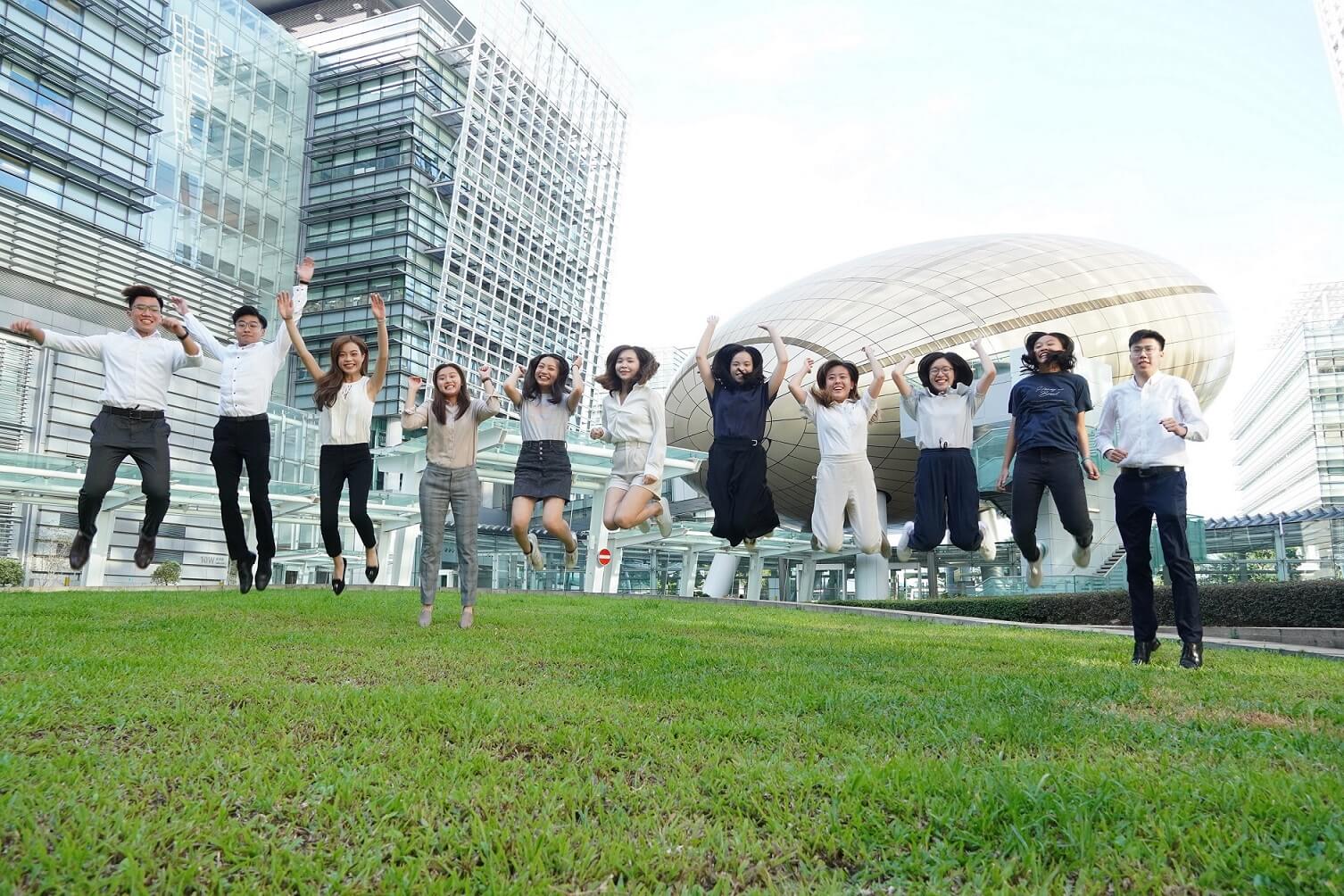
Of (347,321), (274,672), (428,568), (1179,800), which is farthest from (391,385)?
(1179,800)

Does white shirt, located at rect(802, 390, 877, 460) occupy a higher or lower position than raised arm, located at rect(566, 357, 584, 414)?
lower

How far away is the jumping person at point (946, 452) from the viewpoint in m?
9.47

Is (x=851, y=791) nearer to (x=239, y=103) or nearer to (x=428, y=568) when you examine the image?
(x=428, y=568)

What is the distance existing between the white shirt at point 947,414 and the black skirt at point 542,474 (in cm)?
371

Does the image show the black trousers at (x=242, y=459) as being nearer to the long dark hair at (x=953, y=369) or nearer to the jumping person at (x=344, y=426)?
the jumping person at (x=344, y=426)

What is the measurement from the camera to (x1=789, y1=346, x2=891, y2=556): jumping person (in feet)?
31.9

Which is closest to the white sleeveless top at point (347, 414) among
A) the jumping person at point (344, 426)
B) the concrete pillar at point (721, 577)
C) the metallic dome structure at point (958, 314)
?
the jumping person at point (344, 426)

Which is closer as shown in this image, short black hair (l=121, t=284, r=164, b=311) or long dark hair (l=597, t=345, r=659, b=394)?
short black hair (l=121, t=284, r=164, b=311)

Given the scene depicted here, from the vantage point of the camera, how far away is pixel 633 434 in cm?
979

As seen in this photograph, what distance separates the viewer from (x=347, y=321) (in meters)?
54.8

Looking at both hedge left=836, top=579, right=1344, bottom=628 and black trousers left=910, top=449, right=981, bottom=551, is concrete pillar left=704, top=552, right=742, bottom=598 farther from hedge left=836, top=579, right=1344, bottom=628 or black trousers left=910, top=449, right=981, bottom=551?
black trousers left=910, top=449, right=981, bottom=551

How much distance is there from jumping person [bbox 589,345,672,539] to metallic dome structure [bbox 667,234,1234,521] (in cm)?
2051

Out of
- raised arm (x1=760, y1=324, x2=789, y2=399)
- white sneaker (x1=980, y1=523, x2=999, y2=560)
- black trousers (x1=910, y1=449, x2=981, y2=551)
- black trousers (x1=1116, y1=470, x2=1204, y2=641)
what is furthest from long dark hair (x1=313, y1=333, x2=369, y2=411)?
black trousers (x1=1116, y1=470, x2=1204, y2=641)

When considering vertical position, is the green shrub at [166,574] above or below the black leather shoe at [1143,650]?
below
